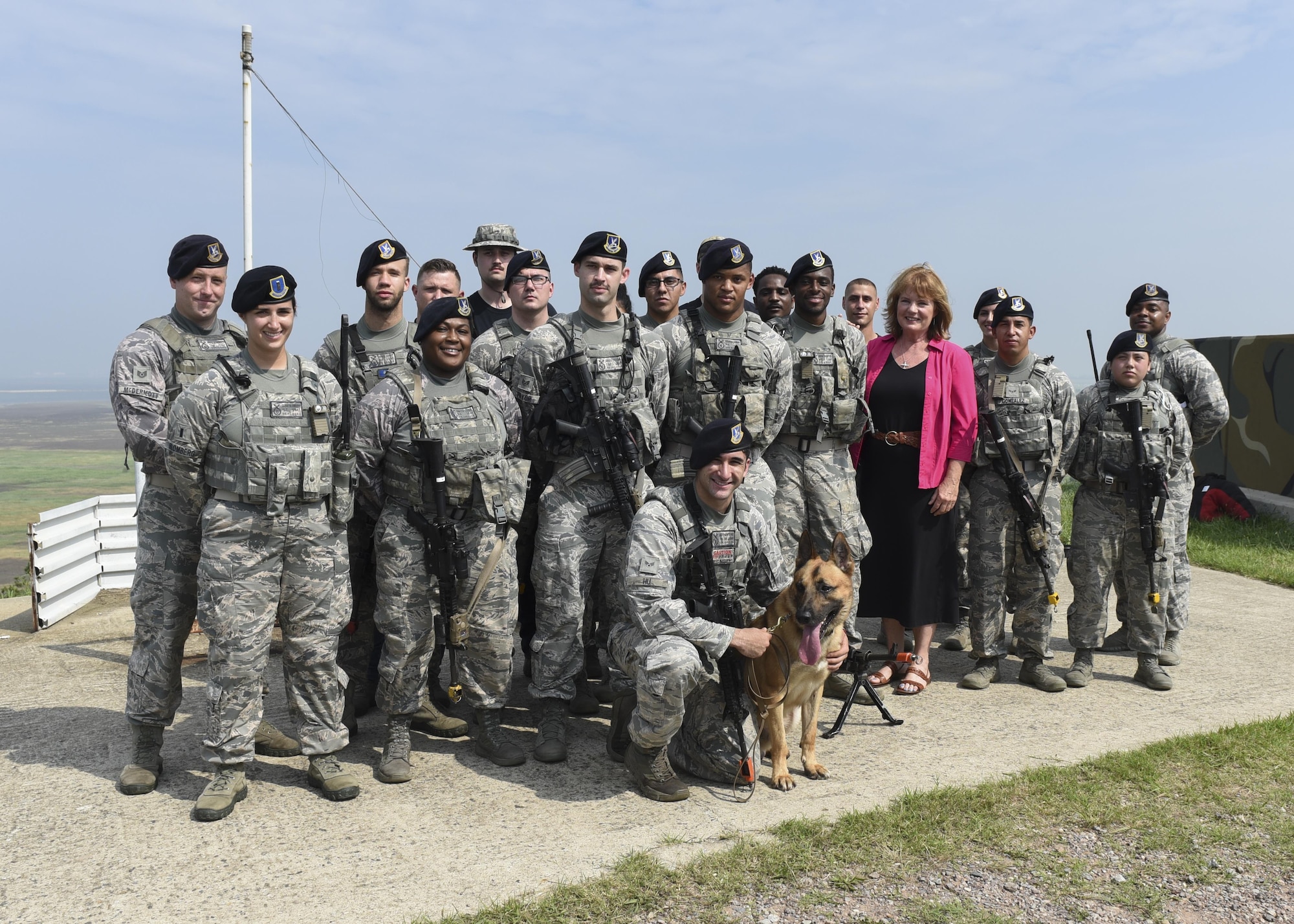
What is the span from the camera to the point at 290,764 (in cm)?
516

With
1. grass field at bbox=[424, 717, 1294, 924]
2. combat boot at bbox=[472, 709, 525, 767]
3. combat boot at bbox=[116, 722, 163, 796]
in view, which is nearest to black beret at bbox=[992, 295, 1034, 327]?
grass field at bbox=[424, 717, 1294, 924]

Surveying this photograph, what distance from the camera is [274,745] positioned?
5254mm

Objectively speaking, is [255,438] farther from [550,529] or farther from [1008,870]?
[1008,870]

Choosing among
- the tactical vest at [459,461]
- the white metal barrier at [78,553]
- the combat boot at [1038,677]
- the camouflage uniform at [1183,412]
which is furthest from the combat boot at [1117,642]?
the white metal barrier at [78,553]

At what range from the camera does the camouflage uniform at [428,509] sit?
4.88m

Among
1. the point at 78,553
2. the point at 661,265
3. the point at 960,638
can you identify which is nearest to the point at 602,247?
the point at 661,265

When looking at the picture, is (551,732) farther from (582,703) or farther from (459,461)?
(459,461)

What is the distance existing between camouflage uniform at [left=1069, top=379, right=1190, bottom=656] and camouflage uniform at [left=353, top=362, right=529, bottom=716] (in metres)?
3.85

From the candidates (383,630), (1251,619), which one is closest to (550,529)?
(383,630)

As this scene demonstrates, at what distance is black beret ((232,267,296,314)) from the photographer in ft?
14.6

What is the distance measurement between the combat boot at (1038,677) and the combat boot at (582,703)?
2836mm

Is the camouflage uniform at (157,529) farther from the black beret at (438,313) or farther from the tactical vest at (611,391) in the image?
the tactical vest at (611,391)

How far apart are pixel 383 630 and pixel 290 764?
929mm

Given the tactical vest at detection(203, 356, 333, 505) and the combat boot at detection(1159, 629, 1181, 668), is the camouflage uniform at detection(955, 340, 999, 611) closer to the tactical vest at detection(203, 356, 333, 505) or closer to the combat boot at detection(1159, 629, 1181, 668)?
the combat boot at detection(1159, 629, 1181, 668)
